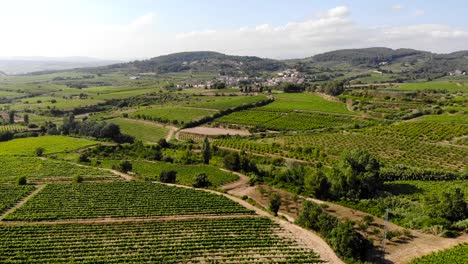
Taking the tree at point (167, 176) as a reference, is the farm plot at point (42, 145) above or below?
above

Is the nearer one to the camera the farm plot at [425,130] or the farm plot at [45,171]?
the farm plot at [45,171]

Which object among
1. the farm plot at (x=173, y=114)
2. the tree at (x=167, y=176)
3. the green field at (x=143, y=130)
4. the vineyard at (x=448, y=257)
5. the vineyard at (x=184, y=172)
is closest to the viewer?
the vineyard at (x=448, y=257)

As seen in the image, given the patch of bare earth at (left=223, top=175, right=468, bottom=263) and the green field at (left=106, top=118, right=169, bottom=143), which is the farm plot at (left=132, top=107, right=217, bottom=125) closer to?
the green field at (left=106, top=118, right=169, bottom=143)

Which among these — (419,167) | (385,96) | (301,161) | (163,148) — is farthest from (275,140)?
(385,96)

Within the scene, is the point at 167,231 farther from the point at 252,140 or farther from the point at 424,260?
the point at 252,140

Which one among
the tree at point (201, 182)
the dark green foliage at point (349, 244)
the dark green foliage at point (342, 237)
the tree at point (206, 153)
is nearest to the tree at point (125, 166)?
the tree at point (206, 153)

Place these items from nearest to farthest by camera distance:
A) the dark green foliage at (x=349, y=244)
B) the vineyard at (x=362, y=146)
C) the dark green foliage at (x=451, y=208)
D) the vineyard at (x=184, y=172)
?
1. the dark green foliage at (x=349, y=244)
2. the dark green foliage at (x=451, y=208)
3. the vineyard at (x=184, y=172)
4. the vineyard at (x=362, y=146)

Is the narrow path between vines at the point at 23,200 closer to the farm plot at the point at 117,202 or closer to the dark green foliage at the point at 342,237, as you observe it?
the farm plot at the point at 117,202
